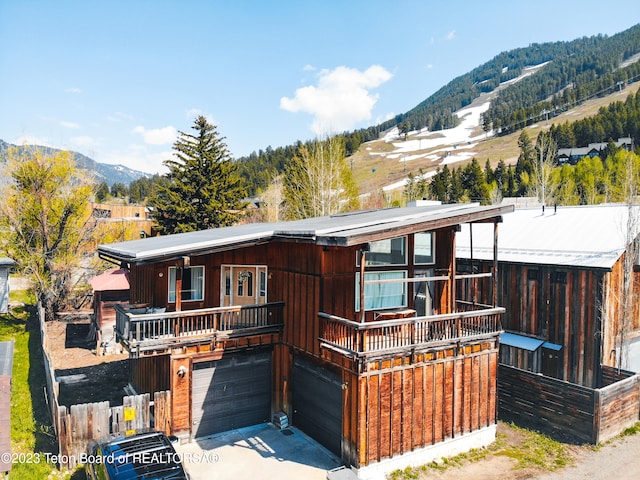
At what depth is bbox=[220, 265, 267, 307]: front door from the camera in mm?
14523

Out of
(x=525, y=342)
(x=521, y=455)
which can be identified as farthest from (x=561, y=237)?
(x=521, y=455)

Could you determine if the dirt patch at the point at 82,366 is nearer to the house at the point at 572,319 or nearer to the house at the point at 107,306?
the house at the point at 107,306

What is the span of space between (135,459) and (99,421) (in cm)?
308

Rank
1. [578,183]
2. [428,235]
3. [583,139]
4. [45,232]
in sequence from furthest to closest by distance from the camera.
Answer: [583,139] < [578,183] < [45,232] < [428,235]

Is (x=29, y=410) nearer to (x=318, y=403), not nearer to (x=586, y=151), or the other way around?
(x=318, y=403)

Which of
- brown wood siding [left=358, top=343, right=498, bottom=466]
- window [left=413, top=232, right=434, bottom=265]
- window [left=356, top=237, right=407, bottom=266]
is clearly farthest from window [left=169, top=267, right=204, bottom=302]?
window [left=413, top=232, right=434, bottom=265]

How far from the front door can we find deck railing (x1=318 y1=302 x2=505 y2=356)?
312 cm

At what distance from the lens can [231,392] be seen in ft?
44.3

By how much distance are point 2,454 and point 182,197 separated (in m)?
32.1

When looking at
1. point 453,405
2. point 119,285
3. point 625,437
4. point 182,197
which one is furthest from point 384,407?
point 182,197

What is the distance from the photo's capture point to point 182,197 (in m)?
36.8

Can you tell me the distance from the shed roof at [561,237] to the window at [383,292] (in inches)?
237

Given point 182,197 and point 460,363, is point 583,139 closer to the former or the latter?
point 182,197

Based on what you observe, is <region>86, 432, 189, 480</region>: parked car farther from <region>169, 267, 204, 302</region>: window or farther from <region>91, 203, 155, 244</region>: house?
<region>91, 203, 155, 244</region>: house
